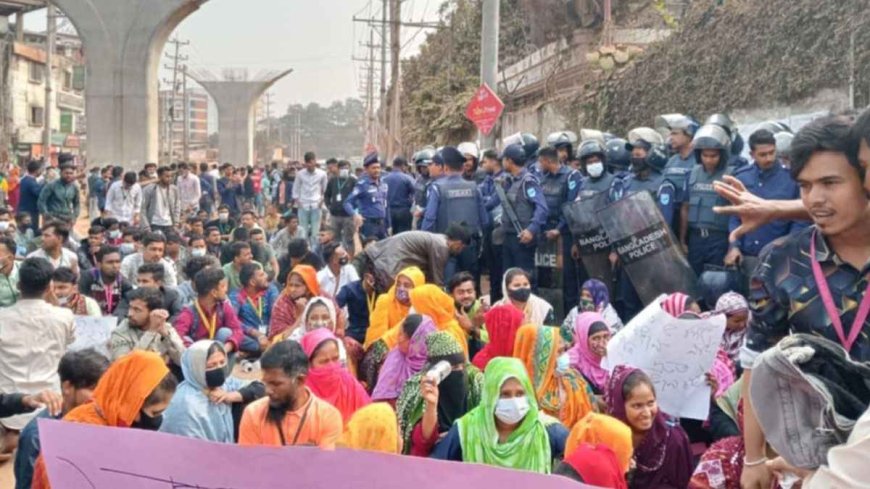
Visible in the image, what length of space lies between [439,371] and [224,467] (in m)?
1.83

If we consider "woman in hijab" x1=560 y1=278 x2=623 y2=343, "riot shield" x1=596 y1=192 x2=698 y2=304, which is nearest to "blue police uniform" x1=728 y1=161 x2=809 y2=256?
"riot shield" x1=596 y1=192 x2=698 y2=304

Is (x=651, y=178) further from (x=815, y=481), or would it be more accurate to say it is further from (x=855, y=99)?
(x=815, y=481)

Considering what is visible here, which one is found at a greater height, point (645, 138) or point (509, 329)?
point (645, 138)

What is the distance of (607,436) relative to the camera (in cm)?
376

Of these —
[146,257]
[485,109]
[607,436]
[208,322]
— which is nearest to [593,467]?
[607,436]

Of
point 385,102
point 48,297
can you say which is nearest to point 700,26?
point 48,297

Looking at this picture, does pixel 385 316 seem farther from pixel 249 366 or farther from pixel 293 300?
pixel 249 366

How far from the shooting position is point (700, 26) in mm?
12352

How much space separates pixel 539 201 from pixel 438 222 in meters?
1.12

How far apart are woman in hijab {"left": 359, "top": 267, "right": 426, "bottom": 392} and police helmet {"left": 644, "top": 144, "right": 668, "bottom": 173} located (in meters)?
2.38

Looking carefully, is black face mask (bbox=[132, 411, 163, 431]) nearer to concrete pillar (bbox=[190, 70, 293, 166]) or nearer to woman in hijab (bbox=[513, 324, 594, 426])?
woman in hijab (bbox=[513, 324, 594, 426])

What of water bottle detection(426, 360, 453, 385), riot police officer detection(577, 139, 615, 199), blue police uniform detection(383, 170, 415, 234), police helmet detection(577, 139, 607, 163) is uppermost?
police helmet detection(577, 139, 607, 163)

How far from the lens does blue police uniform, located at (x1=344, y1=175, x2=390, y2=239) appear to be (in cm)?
1201

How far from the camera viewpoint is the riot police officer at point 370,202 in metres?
12.0
